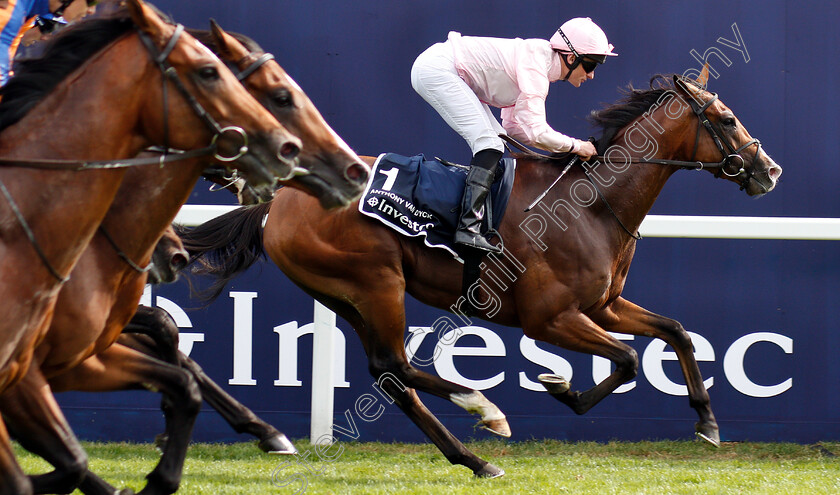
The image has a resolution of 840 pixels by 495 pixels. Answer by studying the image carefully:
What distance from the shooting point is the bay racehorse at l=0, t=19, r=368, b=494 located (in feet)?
9.29

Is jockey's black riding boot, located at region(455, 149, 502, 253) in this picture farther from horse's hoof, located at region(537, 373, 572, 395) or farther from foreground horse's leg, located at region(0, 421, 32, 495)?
foreground horse's leg, located at region(0, 421, 32, 495)

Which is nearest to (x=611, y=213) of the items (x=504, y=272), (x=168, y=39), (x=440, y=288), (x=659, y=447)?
(x=504, y=272)

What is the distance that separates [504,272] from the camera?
4.46 meters

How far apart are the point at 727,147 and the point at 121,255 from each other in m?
3.02

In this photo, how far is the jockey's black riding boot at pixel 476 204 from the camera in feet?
14.1

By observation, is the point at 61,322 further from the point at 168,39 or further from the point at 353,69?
the point at 353,69

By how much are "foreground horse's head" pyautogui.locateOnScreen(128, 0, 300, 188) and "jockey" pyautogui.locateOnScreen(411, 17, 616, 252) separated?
1.82 meters

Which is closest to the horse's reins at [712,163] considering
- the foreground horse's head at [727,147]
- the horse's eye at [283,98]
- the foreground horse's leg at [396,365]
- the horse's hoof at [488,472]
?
the foreground horse's head at [727,147]

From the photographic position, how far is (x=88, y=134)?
2502 millimetres

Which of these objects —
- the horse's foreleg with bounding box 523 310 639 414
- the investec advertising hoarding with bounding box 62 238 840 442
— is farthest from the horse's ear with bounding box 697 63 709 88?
the horse's foreleg with bounding box 523 310 639 414

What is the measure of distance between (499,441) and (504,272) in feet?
5.40

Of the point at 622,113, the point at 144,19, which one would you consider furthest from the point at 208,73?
the point at 622,113

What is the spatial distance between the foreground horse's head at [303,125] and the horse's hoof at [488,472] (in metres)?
2.04

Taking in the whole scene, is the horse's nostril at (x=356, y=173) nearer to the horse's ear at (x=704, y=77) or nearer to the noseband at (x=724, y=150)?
the noseband at (x=724, y=150)
